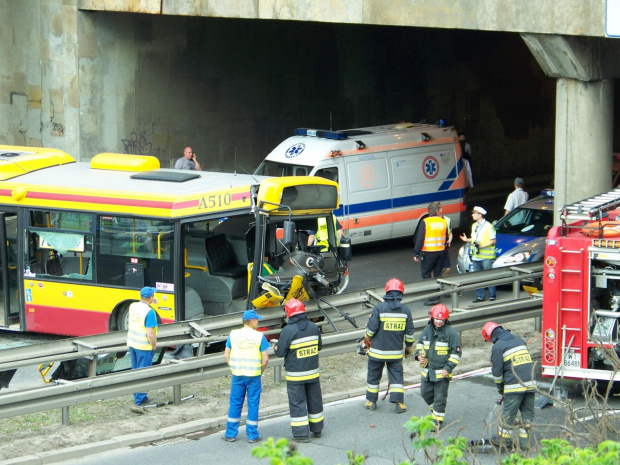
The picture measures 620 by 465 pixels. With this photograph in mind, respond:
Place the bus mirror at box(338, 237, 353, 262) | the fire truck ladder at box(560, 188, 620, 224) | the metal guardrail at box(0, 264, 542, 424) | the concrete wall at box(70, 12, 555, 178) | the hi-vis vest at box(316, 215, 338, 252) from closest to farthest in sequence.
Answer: the metal guardrail at box(0, 264, 542, 424), the fire truck ladder at box(560, 188, 620, 224), the bus mirror at box(338, 237, 353, 262), the hi-vis vest at box(316, 215, 338, 252), the concrete wall at box(70, 12, 555, 178)

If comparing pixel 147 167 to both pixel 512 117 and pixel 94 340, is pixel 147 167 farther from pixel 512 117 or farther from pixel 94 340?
pixel 512 117

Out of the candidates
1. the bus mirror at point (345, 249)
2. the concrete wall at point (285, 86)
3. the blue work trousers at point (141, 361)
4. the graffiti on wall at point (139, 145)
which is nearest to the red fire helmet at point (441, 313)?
the blue work trousers at point (141, 361)

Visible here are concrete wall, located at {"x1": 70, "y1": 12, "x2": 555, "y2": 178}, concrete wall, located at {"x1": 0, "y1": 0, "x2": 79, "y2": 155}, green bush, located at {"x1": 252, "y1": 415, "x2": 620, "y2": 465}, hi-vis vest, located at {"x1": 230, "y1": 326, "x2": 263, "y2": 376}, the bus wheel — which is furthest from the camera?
concrete wall, located at {"x1": 70, "y1": 12, "x2": 555, "y2": 178}

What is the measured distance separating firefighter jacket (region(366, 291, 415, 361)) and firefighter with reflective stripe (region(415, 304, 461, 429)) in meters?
0.50

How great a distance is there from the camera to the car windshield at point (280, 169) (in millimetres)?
20969

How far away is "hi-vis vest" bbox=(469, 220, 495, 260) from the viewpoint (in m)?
17.7

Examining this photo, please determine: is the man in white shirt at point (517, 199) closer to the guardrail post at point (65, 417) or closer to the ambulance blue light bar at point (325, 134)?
the ambulance blue light bar at point (325, 134)

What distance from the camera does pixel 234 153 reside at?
27703 mm

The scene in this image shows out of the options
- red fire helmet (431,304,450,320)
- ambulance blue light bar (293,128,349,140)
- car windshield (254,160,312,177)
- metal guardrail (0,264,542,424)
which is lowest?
metal guardrail (0,264,542,424)

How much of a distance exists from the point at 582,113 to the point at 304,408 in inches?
337

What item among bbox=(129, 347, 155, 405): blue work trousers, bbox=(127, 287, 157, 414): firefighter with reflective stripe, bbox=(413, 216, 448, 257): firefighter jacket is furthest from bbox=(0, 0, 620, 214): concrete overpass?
bbox=(129, 347, 155, 405): blue work trousers

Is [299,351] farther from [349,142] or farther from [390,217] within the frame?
[390,217]

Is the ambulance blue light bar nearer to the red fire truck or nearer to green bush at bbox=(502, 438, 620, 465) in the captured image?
the red fire truck

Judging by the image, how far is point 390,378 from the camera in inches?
488
